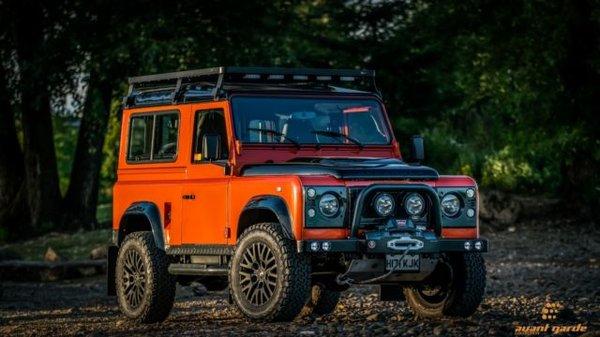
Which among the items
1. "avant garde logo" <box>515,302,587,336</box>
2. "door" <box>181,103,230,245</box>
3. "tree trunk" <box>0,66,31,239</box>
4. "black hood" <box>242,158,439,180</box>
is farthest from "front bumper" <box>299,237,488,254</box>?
"tree trunk" <box>0,66,31,239</box>

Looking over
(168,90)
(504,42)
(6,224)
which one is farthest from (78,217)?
(168,90)

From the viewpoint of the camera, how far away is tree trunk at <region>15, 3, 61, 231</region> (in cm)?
3170

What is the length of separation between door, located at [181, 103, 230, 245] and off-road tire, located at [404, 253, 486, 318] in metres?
2.12

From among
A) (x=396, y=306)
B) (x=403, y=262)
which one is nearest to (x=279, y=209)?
(x=403, y=262)

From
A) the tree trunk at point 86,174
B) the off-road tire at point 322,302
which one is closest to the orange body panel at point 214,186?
the off-road tire at point 322,302

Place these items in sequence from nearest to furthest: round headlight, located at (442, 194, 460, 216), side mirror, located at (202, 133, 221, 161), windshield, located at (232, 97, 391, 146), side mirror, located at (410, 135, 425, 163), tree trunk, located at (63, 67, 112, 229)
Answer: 1. round headlight, located at (442, 194, 460, 216)
2. side mirror, located at (202, 133, 221, 161)
3. windshield, located at (232, 97, 391, 146)
4. side mirror, located at (410, 135, 425, 163)
5. tree trunk, located at (63, 67, 112, 229)

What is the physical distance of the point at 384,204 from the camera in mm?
11297

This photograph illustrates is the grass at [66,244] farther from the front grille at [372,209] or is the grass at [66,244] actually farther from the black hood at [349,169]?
the front grille at [372,209]

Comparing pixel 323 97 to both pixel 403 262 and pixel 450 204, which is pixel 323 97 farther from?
pixel 403 262

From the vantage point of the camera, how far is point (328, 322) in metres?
12.0

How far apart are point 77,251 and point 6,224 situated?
6121 millimetres

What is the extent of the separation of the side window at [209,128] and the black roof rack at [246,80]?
0.55 feet

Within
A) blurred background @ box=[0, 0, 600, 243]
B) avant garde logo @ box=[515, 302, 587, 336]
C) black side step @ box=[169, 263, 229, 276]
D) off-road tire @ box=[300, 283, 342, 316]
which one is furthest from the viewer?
blurred background @ box=[0, 0, 600, 243]

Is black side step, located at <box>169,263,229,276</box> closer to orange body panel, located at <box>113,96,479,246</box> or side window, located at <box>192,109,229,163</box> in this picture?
orange body panel, located at <box>113,96,479,246</box>
